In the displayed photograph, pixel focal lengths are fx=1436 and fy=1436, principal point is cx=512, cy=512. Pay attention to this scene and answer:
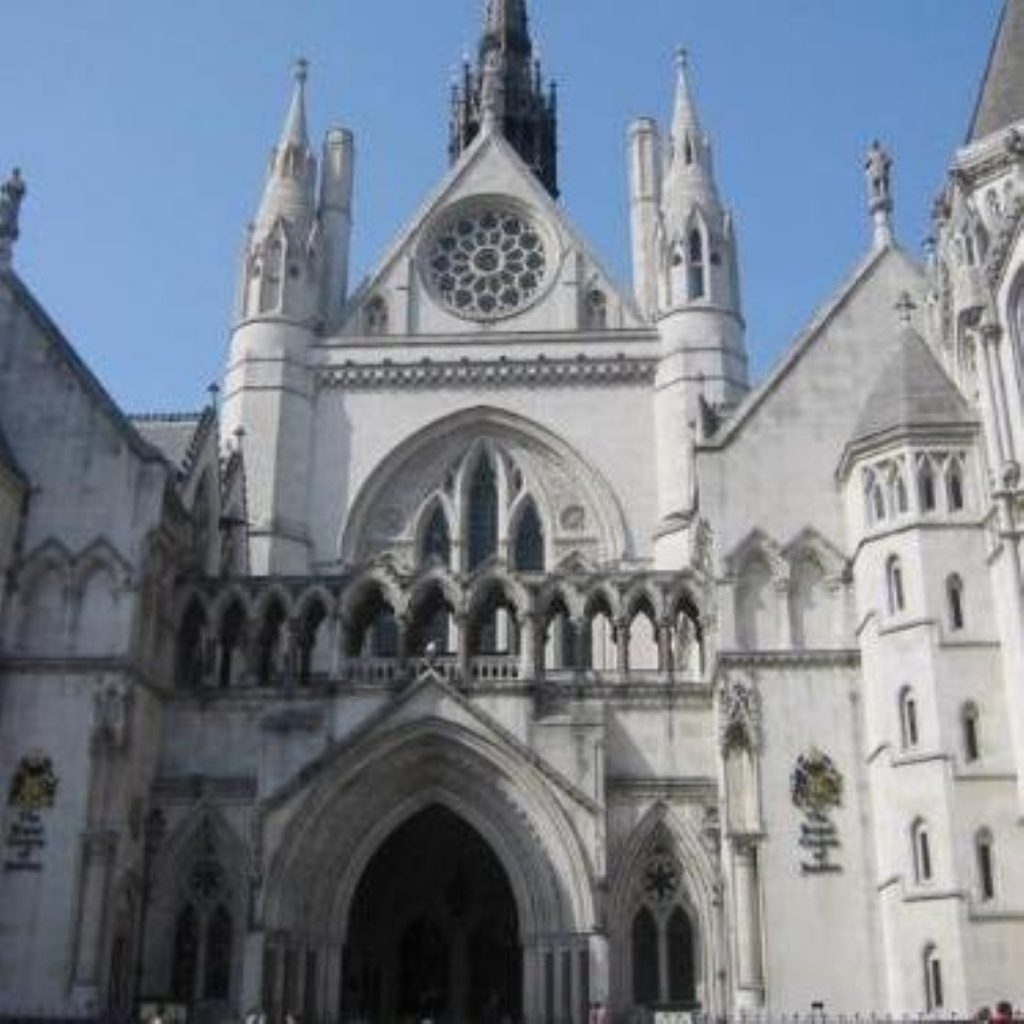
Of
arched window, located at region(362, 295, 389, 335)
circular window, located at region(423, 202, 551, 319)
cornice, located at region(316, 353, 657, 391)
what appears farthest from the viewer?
circular window, located at region(423, 202, 551, 319)

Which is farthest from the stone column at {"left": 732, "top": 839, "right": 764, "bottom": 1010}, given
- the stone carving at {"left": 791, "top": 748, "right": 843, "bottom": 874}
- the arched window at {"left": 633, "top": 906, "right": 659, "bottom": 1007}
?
the arched window at {"left": 633, "top": 906, "right": 659, "bottom": 1007}

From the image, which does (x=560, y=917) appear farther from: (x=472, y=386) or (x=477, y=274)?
(x=477, y=274)

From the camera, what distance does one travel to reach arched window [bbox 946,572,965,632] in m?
23.8

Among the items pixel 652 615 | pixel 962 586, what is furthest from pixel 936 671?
pixel 652 615

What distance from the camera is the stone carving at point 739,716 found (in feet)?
83.1

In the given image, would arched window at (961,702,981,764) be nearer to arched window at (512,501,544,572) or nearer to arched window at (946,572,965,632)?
arched window at (946,572,965,632)

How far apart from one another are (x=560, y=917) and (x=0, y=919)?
9.55 m

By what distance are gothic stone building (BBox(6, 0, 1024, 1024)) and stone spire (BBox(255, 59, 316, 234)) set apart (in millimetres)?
9418

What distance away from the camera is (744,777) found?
25250 millimetres

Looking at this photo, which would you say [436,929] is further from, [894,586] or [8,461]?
[8,461]

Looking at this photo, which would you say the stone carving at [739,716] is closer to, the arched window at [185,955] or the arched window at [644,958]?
the arched window at [644,958]

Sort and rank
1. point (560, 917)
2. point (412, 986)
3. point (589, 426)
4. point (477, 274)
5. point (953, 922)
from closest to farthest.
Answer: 1. point (953, 922)
2. point (560, 917)
3. point (412, 986)
4. point (589, 426)
5. point (477, 274)

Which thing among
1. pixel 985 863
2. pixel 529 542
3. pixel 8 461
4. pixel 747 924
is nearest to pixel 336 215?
pixel 529 542

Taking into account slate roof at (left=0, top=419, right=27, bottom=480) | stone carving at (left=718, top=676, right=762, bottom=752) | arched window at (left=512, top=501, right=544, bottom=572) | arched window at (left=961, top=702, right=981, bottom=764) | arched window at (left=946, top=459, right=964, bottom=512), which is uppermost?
arched window at (left=512, top=501, right=544, bottom=572)
